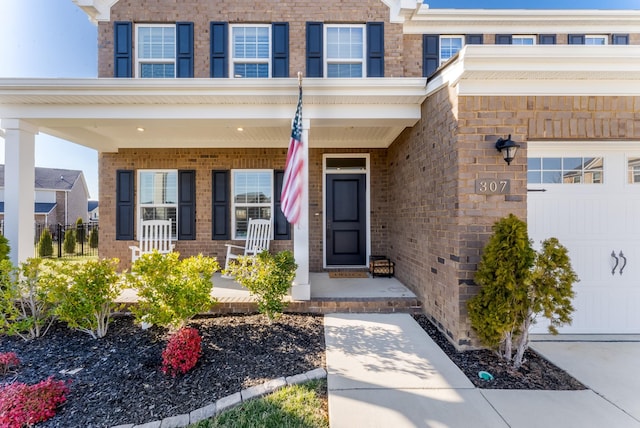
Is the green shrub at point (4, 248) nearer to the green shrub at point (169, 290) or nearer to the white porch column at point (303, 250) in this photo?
the green shrub at point (169, 290)

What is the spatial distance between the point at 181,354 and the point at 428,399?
2.20 m

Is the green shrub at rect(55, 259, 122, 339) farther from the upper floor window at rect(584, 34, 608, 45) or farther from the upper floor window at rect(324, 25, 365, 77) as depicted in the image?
the upper floor window at rect(584, 34, 608, 45)

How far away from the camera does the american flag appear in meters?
3.70

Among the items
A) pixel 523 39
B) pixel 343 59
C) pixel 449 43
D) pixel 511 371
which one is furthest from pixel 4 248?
pixel 523 39

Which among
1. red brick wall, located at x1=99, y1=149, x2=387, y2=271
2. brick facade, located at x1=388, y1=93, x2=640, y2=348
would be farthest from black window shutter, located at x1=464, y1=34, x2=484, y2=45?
brick facade, located at x1=388, y1=93, x2=640, y2=348

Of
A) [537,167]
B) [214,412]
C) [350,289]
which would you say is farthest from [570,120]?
[214,412]

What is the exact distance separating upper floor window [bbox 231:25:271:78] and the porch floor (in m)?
4.08

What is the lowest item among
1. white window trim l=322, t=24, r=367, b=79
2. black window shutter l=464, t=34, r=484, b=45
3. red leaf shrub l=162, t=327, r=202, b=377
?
red leaf shrub l=162, t=327, r=202, b=377

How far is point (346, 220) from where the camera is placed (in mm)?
6102

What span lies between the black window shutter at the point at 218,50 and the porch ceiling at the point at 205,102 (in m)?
1.48

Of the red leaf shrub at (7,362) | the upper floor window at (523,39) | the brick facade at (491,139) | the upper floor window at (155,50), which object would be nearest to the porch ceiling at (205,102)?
the brick facade at (491,139)

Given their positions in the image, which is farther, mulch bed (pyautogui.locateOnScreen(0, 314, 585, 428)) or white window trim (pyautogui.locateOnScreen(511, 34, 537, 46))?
white window trim (pyautogui.locateOnScreen(511, 34, 537, 46))

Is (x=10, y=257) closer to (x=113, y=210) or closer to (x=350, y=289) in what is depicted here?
(x=113, y=210)

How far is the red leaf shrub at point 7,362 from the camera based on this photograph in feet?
8.70
